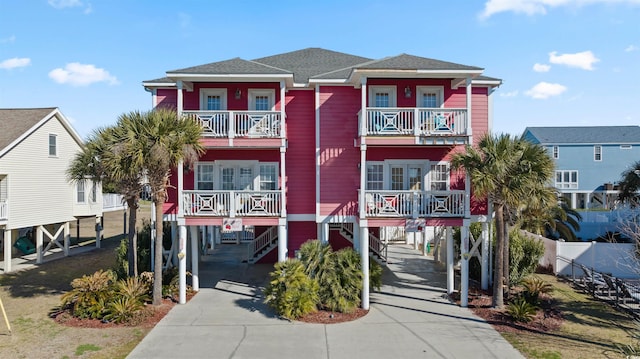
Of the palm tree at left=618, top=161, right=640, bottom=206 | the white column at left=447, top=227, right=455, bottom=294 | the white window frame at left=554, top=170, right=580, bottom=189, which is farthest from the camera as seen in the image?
the white window frame at left=554, top=170, right=580, bottom=189

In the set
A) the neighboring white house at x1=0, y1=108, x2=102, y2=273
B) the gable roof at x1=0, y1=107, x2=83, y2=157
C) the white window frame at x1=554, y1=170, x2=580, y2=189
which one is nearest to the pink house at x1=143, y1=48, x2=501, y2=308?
the neighboring white house at x1=0, y1=108, x2=102, y2=273

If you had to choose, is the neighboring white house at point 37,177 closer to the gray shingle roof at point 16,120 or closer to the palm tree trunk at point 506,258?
the gray shingle roof at point 16,120

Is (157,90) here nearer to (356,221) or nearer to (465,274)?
(356,221)

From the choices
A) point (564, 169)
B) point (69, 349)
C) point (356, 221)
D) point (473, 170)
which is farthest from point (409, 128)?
point (564, 169)

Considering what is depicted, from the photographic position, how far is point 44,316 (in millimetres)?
12875

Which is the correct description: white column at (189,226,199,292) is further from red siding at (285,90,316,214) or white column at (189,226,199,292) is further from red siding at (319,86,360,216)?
red siding at (319,86,360,216)

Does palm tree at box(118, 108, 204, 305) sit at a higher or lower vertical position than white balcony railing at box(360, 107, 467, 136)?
lower

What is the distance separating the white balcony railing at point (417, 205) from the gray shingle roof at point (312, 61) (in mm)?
6731

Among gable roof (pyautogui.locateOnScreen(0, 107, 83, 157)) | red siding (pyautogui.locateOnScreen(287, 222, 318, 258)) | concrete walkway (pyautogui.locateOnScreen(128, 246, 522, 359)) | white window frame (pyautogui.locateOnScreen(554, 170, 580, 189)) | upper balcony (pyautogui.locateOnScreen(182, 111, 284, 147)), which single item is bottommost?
concrete walkway (pyautogui.locateOnScreen(128, 246, 522, 359))

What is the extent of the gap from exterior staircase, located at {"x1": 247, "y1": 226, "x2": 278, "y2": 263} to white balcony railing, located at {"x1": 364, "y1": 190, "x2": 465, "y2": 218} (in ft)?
22.3

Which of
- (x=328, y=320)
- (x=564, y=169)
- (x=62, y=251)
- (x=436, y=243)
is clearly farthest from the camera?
(x=564, y=169)

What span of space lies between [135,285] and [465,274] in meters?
11.4

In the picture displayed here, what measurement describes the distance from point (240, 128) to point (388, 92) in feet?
19.7

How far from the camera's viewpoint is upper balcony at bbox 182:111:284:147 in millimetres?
14734
